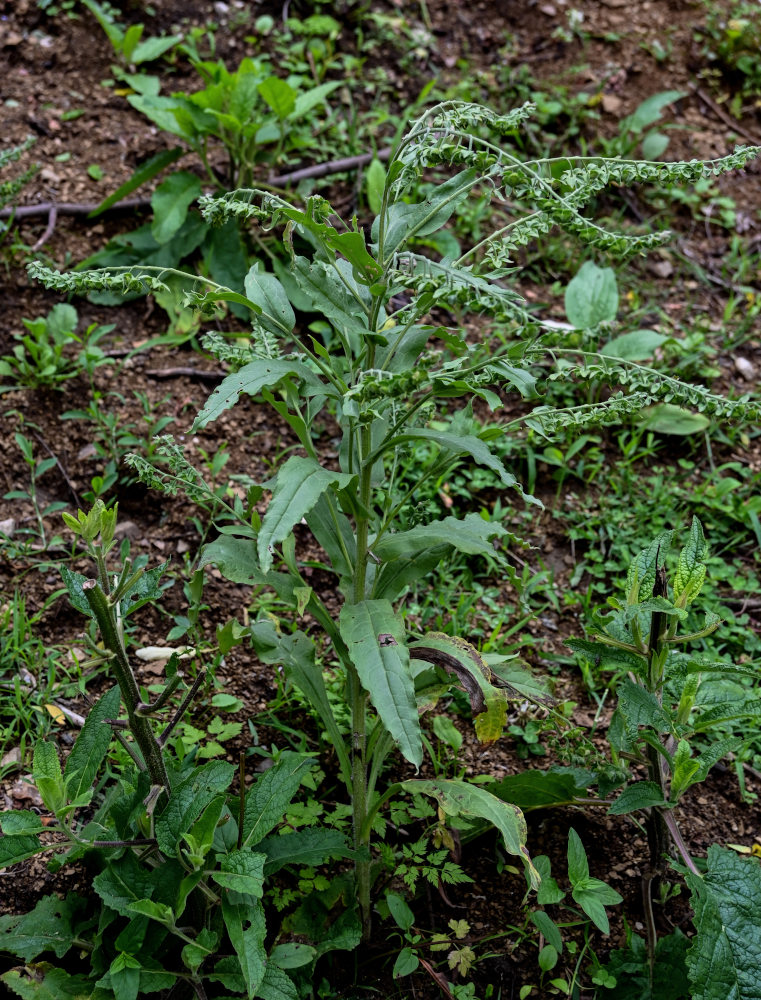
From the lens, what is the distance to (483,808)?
7.11 ft

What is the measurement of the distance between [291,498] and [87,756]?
781 mm

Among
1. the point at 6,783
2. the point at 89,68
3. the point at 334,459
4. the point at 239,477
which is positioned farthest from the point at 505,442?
the point at 89,68

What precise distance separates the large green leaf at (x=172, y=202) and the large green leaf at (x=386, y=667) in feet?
8.20

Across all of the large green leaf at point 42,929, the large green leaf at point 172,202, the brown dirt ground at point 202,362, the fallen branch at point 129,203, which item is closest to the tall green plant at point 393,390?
the brown dirt ground at point 202,362

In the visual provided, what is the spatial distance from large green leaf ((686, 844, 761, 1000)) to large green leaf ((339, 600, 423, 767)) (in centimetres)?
83

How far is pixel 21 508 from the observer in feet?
11.0

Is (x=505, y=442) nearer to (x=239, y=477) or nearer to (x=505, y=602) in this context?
(x=505, y=602)

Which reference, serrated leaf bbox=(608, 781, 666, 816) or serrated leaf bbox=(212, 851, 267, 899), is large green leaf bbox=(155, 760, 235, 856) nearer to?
serrated leaf bbox=(212, 851, 267, 899)

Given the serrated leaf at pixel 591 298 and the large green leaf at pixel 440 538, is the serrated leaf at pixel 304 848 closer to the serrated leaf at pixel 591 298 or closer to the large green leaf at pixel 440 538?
the large green leaf at pixel 440 538

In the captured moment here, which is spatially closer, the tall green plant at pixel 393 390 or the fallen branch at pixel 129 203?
the tall green plant at pixel 393 390

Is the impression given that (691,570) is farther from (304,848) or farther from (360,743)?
(304,848)

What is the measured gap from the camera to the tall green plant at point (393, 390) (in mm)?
1838

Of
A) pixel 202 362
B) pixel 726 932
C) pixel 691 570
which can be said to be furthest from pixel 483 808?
pixel 202 362

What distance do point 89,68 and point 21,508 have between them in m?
2.74
